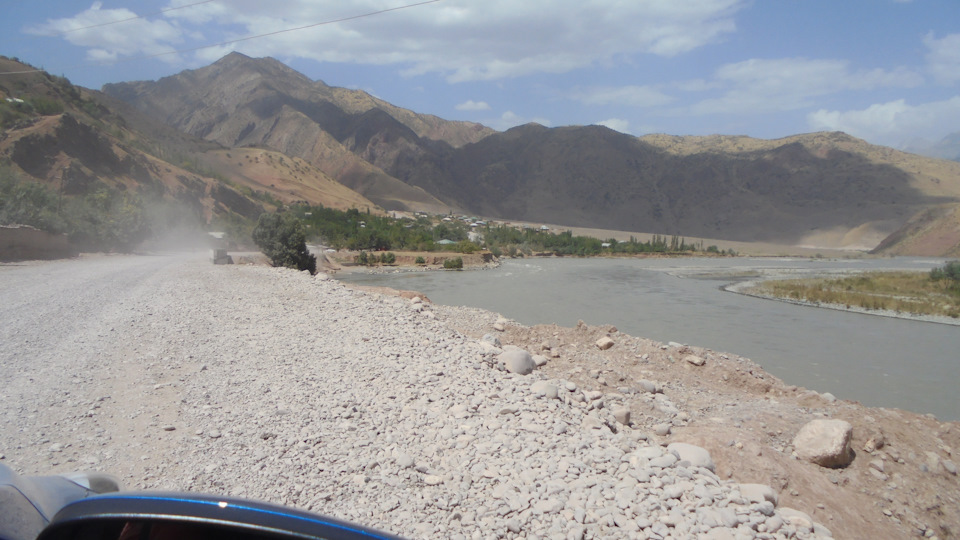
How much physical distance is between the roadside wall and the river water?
14617mm

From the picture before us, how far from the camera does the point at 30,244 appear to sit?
1945cm

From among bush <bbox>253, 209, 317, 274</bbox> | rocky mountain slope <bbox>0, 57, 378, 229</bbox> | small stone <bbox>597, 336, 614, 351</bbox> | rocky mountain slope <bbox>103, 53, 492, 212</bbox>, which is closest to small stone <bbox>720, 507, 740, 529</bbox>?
small stone <bbox>597, 336, 614, 351</bbox>

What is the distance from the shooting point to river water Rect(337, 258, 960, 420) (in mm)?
13602

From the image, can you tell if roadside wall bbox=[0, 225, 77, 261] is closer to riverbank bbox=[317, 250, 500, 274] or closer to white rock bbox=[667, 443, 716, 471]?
riverbank bbox=[317, 250, 500, 274]

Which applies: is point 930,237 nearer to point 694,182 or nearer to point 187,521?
point 694,182

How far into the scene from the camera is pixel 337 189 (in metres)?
85.8

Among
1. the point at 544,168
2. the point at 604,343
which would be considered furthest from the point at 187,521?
the point at 544,168

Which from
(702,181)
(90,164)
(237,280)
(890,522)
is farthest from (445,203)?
(890,522)

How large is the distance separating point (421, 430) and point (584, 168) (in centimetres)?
13157

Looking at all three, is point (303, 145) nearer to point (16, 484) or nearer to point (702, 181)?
point (702, 181)

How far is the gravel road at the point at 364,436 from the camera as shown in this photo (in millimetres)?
3811

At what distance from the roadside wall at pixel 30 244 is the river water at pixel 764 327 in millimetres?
14617

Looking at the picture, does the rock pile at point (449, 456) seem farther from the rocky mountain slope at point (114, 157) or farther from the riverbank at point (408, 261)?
the rocky mountain slope at point (114, 157)

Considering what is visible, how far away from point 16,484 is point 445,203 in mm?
119415
